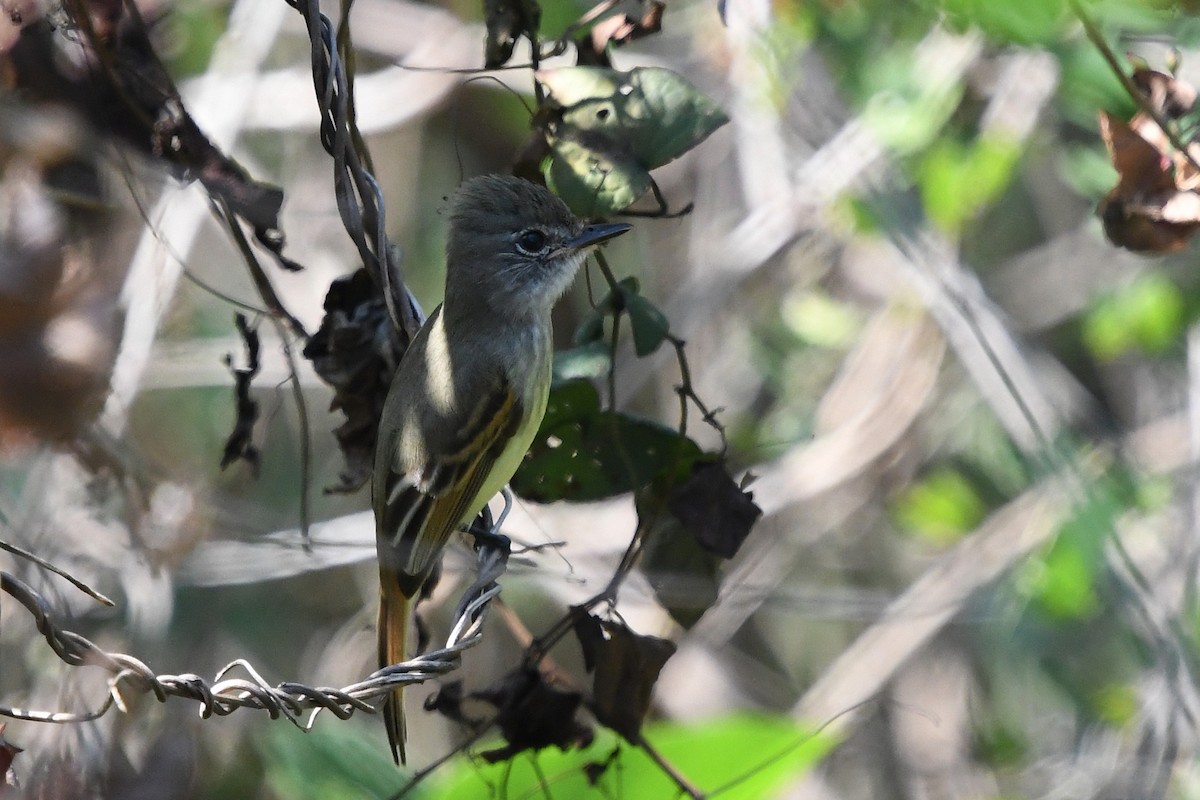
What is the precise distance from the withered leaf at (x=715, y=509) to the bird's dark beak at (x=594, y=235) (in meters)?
0.64

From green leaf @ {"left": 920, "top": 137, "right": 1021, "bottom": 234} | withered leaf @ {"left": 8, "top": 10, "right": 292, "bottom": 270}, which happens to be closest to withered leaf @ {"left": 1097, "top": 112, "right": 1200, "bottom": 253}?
green leaf @ {"left": 920, "top": 137, "right": 1021, "bottom": 234}

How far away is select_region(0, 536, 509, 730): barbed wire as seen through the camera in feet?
5.56

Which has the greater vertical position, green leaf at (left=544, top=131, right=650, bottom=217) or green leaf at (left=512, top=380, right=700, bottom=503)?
green leaf at (left=544, top=131, right=650, bottom=217)

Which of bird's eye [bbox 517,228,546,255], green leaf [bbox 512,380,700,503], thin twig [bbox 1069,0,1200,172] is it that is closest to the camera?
thin twig [bbox 1069,0,1200,172]

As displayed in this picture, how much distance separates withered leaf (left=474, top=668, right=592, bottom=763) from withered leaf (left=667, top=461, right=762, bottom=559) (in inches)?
15.7

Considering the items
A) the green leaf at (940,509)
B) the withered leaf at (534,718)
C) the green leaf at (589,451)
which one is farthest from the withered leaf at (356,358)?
the green leaf at (940,509)

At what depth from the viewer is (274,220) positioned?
8.45 feet

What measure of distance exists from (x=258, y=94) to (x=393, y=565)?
2.67 meters

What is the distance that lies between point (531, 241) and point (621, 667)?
3.52 feet

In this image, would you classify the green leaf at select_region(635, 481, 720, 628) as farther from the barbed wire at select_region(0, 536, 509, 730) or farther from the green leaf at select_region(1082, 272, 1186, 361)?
the green leaf at select_region(1082, 272, 1186, 361)

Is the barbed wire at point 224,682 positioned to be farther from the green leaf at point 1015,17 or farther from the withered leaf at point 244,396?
the green leaf at point 1015,17

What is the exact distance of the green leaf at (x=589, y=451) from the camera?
8.75ft

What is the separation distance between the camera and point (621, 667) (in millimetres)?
2561

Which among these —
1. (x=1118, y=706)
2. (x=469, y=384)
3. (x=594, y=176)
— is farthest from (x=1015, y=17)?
(x=1118, y=706)
